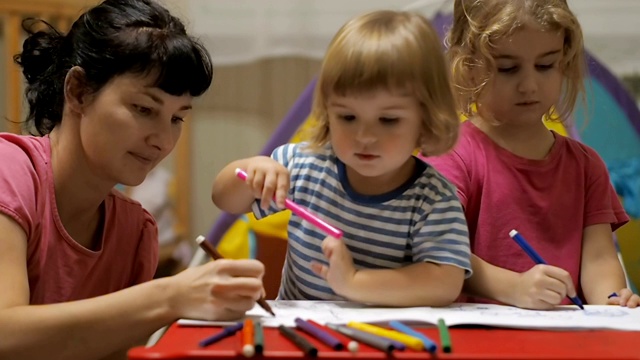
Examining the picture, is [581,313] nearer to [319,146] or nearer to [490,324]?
[490,324]

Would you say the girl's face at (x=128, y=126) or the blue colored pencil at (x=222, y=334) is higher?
the girl's face at (x=128, y=126)

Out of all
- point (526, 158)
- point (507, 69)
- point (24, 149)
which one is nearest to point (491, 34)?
point (507, 69)

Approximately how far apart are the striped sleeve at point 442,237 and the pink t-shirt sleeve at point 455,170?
7.3 inches

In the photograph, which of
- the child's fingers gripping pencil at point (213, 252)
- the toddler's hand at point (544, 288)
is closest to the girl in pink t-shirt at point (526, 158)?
the toddler's hand at point (544, 288)

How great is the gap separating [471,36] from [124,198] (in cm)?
54

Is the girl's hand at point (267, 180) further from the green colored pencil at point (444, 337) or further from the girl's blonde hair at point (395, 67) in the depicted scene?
the green colored pencil at point (444, 337)

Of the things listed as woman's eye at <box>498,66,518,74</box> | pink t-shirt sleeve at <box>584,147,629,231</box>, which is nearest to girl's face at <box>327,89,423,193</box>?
woman's eye at <box>498,66,518,74</box>

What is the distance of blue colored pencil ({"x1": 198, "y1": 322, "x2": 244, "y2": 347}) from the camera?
66cm

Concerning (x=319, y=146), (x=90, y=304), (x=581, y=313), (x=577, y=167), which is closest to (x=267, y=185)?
(x=319, y=146)

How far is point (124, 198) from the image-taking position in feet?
3.49

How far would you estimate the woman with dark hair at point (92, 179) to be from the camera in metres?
0.79

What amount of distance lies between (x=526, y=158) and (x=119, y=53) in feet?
1.93

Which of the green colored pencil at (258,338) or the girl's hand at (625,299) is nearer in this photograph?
the green colored pencil at (258,338)

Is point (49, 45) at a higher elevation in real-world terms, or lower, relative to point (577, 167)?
higher
